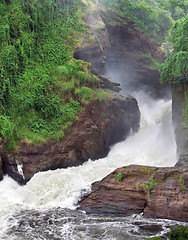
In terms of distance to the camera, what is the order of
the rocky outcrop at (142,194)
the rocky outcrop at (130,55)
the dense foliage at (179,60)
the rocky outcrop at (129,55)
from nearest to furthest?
the rocky outcrop at (142,194), the dense foliage at (179,60), the rocky outcrop at (129,55), the rocky outcrop at (130,55)

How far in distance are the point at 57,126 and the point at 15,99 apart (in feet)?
8.66

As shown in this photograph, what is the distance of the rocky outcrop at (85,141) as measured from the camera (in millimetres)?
13938

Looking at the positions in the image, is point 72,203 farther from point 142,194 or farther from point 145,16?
point 145,16

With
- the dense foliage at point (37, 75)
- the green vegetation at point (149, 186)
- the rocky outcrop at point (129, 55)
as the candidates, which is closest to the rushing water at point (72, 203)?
the green vegetation at point (149, 186)

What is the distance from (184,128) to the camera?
15.4 m

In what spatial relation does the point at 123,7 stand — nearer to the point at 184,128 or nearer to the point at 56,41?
the point at 56,41

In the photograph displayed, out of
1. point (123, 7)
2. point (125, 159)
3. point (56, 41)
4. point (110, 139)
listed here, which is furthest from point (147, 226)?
point (123, 7)

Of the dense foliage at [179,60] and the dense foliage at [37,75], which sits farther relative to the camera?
the dense foliage at [179,60]

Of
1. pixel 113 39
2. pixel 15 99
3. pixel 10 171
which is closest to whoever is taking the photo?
pixel 10 171

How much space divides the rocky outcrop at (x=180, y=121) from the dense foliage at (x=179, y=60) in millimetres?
667

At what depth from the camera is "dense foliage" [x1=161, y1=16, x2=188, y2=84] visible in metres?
16.0

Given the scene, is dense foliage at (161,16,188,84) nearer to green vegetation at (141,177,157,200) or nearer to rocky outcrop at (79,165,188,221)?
rocky outcrop at (79,165,188,221)

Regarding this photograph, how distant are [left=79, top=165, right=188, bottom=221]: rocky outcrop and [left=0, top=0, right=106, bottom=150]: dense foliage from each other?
4.51m

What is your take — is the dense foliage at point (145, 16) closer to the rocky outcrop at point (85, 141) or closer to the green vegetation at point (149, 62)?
the green vegetation at point (149, 62)
